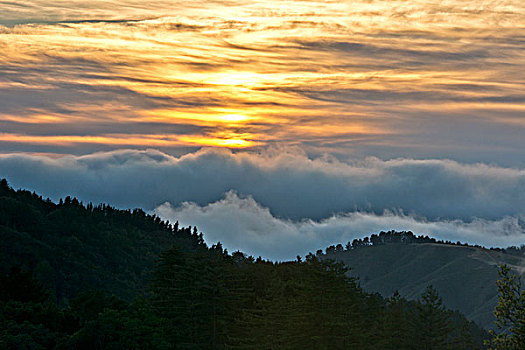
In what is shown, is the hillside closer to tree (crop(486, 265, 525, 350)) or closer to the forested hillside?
the forested hillside

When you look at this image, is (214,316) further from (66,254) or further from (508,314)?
(66,254)

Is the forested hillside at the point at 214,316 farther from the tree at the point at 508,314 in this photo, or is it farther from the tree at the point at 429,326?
the tree at the point at 508,314

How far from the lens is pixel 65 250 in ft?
555

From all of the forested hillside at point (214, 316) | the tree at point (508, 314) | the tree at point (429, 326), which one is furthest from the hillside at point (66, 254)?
the tree at point (508, 314)

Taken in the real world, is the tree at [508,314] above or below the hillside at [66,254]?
below

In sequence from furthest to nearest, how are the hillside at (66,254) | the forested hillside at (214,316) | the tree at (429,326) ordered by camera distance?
the hillside at (66,254) → the tree at (429,326) → the forested hillside at (214,316)

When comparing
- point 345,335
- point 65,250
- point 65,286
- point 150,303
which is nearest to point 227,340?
point 150,303

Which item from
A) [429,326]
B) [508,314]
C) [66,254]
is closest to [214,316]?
[429,326]

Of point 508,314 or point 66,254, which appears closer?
point 508,314

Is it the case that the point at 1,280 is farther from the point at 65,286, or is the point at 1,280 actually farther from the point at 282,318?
the point at 65,286

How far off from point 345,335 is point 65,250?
374 feet

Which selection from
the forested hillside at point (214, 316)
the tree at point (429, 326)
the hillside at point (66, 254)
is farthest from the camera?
the hillside at point (66, 254)

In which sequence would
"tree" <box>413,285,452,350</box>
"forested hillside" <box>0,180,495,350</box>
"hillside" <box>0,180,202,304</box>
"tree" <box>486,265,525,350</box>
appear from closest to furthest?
"tree" <box>486,265,525,350</box>, "forested hillside" <box>0,180,495,350</box>, "tree" <box>413,285,452,350</box>, "hillside" <box>0,180,202,304</box>

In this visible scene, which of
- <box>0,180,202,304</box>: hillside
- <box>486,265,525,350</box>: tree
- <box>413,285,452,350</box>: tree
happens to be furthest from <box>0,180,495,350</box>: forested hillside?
<box>0,180,202,304</box>: hillside
